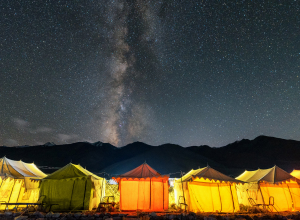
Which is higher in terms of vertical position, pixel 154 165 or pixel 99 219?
pixel 154 165

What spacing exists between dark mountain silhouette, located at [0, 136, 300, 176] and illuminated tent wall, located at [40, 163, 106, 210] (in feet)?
105

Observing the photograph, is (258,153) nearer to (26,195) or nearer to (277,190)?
(277,190)

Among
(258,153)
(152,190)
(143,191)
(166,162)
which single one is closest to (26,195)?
(143,191)

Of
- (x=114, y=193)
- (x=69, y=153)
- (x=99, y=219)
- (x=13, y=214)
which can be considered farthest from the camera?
(x=69, y=153)

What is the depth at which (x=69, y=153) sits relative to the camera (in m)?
61.5

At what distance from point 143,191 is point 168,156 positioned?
131 feet

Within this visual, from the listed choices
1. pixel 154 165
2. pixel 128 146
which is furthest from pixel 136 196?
pixel 128 146

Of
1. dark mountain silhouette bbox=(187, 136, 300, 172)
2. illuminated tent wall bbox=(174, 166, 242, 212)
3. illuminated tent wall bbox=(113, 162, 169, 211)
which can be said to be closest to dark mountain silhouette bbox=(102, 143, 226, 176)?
dark mountain silhouette bbox=(187, 136, 300, 172)

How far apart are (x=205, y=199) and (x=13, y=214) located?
10.7m

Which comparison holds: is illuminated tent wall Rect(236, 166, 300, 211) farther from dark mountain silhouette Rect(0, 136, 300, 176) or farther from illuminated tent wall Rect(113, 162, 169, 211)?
dark mountain silhouette Rect(0, 136, 300, 176)

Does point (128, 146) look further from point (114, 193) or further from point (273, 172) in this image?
point (273, 172)

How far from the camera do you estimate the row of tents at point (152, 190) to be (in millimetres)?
12156

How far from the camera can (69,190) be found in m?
12.6

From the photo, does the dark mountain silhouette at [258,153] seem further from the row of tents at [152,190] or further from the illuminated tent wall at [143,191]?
the illuminated tent wall at [143,191]
